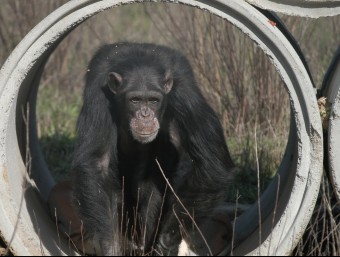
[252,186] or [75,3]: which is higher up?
[75,3]

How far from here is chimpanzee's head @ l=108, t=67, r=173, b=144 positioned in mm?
5094

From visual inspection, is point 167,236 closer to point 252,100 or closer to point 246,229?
point 246,229

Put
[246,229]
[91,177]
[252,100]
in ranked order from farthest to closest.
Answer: [252,100] < [246,229] < [91,177]

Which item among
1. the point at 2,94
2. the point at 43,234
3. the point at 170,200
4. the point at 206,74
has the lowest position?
the point at 43,234

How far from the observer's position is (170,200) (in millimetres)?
5227

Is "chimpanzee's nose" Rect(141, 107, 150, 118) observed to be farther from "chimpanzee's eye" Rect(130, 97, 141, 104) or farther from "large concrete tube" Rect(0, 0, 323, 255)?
"large concrete tube" Rect(0, 0, 323, 255)

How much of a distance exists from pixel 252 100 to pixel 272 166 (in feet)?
3.35

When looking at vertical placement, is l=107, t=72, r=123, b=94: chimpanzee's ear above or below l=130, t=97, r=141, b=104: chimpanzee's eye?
above

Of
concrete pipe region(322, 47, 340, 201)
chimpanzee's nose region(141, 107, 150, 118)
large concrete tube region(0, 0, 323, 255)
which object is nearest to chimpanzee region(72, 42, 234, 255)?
chimpanzee's nose region(141, 107, 150, 118)

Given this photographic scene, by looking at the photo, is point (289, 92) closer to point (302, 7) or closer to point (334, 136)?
point (334, 136)

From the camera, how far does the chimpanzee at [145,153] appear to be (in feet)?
16.1

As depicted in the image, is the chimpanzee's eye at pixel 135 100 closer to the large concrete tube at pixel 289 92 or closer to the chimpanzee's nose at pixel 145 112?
the chimpanzee's nose at pixel 145 112

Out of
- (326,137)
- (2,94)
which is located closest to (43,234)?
(2,94)

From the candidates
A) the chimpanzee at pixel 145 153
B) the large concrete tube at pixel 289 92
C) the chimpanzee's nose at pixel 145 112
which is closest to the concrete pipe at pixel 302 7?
the large concrete tube at pixel 289 92
